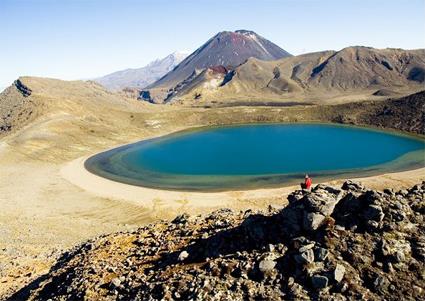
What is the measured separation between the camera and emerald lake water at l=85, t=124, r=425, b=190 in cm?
Answer: 8369

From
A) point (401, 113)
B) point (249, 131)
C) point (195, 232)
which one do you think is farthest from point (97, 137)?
point (195, 232)

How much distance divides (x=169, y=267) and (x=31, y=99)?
158 metres

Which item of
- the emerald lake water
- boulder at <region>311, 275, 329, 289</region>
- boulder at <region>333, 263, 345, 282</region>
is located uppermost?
boulder at <region>333, 263, 345, 282</region>

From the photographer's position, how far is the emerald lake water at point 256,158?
275ft

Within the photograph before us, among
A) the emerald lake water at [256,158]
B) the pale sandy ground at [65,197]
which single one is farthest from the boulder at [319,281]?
the emerald lake water at [256,158]

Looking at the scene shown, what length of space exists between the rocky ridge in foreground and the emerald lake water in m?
50.7

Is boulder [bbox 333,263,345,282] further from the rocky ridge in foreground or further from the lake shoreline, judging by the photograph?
the lake shoreline

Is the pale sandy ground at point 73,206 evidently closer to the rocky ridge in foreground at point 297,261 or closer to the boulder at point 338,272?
the rocky ridge in foreground at point 297,261

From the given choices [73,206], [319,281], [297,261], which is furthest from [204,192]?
[319,281]

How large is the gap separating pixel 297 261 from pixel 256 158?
3327 inches

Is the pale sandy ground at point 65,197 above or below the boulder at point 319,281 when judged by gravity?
below

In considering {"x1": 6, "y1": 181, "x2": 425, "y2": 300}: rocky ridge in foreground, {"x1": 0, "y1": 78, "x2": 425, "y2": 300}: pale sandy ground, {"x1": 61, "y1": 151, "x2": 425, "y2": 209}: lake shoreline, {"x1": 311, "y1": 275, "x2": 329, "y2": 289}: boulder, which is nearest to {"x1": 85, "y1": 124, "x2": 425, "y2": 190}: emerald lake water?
{"x1": 61, "y1": 151, "x2": 425, "y2": 209}: lake shoreline

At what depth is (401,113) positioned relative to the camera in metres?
148

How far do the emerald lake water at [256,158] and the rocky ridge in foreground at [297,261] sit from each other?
50656 millimetres
